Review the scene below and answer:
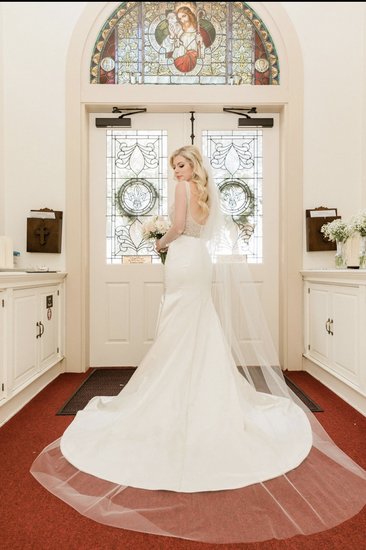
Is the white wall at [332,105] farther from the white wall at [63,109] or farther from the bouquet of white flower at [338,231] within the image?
the bouquet of white flower at [338,231]

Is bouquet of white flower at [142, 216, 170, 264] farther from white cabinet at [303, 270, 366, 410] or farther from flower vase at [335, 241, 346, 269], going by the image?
flower vase at [335, 241, 346, 269]

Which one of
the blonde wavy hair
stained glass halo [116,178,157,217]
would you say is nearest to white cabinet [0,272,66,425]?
stained glass halo [116,178,157,217]

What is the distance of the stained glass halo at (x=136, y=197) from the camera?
4.55 metres

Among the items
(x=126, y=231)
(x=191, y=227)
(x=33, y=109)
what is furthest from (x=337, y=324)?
(x=33, y=109)

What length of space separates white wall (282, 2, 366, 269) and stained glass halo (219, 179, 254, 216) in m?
0.69

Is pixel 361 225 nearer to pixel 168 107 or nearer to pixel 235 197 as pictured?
pixel 235 197

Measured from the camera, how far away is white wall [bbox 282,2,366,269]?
4.38 m

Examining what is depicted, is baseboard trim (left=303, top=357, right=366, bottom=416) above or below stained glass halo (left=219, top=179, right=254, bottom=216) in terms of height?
below

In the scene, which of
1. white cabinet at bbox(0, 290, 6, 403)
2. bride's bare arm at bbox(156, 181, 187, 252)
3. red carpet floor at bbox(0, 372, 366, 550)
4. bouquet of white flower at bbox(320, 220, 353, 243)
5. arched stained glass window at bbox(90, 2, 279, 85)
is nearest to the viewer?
red carpet floor at bbox(0, 372, 366, 550)

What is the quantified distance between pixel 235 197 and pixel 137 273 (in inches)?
57.9

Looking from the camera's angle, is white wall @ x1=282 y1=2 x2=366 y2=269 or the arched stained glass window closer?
white wall @ x1=282 y1=2 x2=366 y2=269

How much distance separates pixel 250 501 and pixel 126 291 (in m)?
3.05

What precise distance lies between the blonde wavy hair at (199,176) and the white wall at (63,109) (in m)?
2.05

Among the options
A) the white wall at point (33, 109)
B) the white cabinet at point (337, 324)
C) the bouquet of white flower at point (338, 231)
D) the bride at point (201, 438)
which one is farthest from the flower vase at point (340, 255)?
the white wall at point (33, 109)
